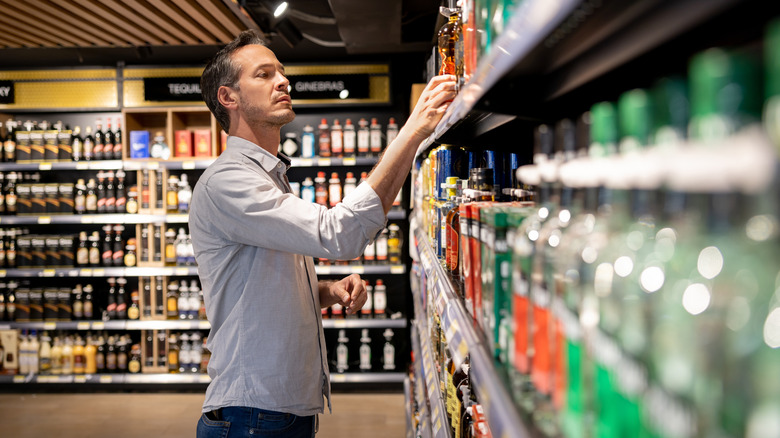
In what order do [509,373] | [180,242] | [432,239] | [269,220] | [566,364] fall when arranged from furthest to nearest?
[180,242] < [432,239] < [269,220] < [509,373] < [566,364]

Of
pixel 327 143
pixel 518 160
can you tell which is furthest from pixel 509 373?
pixel 327 143

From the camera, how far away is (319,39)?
504cm

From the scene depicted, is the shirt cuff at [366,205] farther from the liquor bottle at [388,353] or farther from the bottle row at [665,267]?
the liquor bottle at [388,353]

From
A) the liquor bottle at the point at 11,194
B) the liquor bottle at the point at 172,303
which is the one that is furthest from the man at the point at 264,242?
the liquor bottle at the point at 11,194

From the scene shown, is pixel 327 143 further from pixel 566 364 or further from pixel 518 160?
pixel 566 364

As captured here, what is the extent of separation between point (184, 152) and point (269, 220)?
3.90 m

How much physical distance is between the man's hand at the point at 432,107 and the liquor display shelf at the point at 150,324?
11.7 feet

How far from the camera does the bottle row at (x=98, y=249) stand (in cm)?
504

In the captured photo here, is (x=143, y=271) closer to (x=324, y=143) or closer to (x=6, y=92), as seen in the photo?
(x=324, y=143)

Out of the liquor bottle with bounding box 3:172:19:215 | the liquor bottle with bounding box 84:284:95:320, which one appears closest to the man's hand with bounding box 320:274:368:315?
the liquor bottle with bounding box 84:284:95:320

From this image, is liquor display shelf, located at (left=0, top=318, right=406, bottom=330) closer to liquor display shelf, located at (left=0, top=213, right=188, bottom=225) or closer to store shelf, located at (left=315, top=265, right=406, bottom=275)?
store shelf, located at (left=315, top=265, right=406, bottom=275)

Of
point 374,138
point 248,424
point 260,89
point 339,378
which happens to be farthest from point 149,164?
point 248,424

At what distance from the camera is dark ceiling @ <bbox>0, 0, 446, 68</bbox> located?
387cm

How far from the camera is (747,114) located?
37cm
